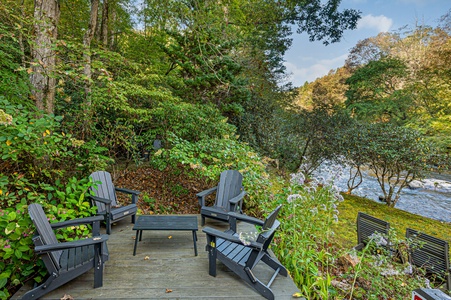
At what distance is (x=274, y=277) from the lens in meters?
2.16

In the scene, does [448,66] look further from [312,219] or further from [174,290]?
[174,290]

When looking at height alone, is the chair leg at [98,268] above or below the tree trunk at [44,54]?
below

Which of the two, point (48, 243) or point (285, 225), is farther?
point (285, 225)

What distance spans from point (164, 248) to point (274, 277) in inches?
57.1

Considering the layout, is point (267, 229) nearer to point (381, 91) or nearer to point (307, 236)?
point (307, 236)

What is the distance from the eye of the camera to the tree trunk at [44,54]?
10.0 feet

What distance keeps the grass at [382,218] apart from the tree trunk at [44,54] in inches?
231

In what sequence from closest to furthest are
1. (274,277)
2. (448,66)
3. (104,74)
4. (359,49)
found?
1. (274,277)
2. (104,74)
3. (448,66)
4. (359,49)

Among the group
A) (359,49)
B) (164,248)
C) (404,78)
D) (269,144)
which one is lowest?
→ (164,248)

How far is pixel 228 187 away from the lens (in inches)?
146

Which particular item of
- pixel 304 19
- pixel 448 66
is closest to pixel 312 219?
pixel 304 19

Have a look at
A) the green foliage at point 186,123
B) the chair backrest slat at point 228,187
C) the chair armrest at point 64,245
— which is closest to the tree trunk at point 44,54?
the green foliage at point 186,123

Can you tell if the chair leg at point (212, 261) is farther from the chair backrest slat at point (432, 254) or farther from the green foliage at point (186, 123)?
the green foliage at point (186, 123)

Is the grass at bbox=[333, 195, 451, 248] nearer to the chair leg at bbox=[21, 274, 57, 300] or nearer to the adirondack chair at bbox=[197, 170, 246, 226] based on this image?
the adirondack chair at bbox=[197, 170, 246, 226]
